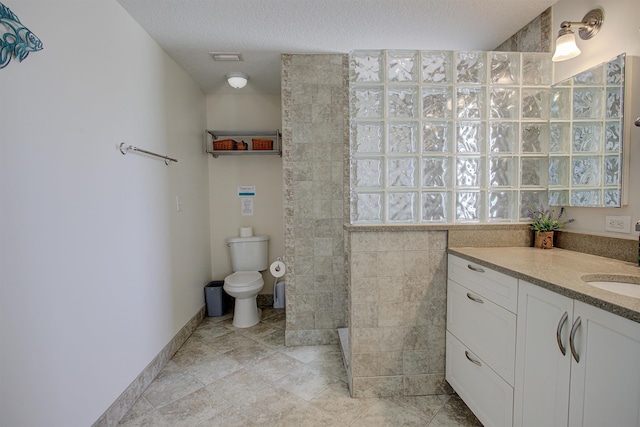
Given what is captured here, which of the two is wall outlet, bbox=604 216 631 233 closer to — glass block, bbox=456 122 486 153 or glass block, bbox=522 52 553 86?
glass block, bbox=456 122 486 153

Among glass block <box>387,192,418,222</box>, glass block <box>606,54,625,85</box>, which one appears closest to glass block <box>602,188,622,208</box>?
glass block <box>606,54,625,85</box>

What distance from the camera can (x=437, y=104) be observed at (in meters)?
1.67

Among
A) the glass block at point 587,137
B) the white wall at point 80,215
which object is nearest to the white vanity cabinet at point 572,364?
the glass block at point 587,137

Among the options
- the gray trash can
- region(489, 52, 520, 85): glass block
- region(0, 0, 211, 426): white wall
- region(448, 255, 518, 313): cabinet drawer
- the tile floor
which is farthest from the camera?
the gray trash can

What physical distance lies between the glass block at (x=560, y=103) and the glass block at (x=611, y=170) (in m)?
0.34

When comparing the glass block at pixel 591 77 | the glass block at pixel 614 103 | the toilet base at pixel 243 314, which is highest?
the glass block at pixel 591 77

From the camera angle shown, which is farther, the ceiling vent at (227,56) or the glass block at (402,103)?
the ceiling vent at (227,56)

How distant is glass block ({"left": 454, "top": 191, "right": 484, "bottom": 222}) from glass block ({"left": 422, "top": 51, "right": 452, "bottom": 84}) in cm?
69

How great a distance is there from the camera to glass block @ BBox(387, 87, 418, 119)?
5.46ft

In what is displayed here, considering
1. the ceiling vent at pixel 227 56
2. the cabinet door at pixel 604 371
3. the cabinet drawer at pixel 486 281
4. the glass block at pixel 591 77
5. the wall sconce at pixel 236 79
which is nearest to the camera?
A: the cabinet door at pixel 604 371

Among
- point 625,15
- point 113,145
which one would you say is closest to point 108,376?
point 113,145

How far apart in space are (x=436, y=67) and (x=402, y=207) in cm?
85

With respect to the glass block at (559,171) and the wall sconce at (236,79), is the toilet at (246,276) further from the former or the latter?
the glass block at (559,171)

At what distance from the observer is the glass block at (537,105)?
1.68m
